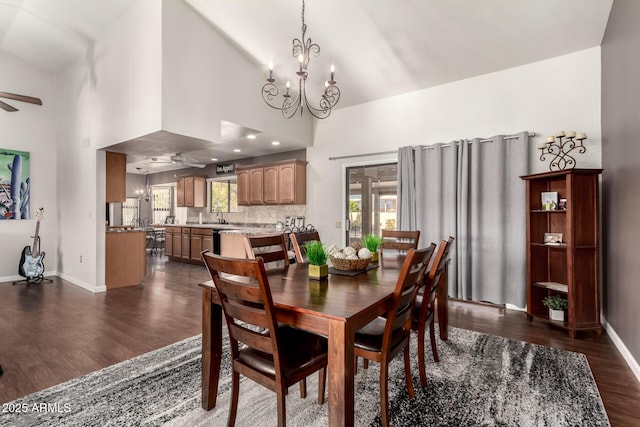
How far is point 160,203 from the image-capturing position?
10406mm

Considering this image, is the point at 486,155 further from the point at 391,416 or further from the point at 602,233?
the point at 391,416

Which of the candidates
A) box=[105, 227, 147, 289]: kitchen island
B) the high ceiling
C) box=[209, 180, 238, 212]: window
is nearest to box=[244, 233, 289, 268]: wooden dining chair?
the high ceiling

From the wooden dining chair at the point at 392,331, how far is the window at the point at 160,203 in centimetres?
979

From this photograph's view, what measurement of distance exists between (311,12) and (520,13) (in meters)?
2.10

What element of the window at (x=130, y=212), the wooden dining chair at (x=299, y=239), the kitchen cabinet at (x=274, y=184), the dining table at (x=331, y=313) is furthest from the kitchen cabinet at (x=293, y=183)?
the window at (x=130, y=212)

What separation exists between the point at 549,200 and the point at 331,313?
3161mm

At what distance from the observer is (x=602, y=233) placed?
3271mm

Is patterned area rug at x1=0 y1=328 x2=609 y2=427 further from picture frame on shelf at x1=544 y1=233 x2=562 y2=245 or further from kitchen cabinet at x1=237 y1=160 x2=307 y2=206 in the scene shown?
kitchen cabinet at x1=237 y1=160 x2=307 y2=206

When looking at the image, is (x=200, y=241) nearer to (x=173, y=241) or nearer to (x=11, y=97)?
(x=173, y=241)

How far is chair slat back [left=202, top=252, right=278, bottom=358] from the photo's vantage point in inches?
53.2

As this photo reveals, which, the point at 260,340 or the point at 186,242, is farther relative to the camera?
the point at 186,242

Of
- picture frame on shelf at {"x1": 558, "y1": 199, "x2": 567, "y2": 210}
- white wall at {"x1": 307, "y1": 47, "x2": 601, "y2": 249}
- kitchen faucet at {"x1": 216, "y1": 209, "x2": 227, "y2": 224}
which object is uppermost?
white wall at {"x1": 307, "y1": 47, "x2": 601, "y2": 249}

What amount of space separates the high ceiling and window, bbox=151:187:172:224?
5503mm

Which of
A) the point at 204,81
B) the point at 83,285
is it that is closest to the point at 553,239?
the point at 204,81
